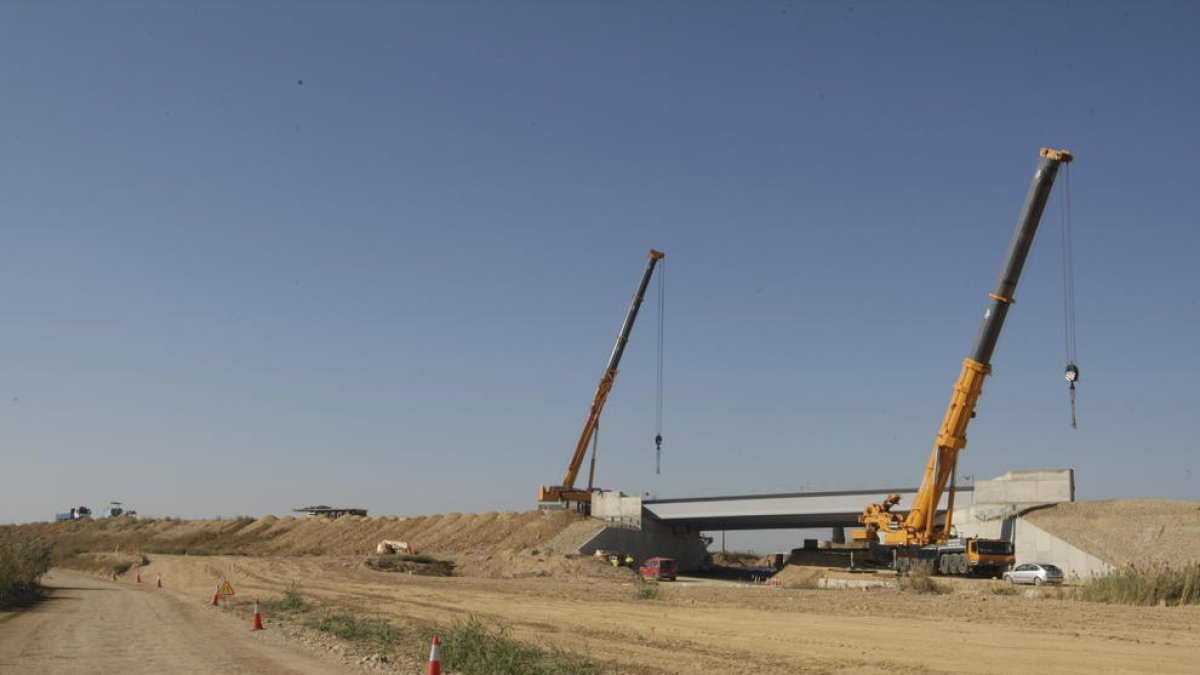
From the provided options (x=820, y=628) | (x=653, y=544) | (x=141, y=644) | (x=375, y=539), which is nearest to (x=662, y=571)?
(x=653, y=544)

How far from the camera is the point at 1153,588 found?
3175 centimetres

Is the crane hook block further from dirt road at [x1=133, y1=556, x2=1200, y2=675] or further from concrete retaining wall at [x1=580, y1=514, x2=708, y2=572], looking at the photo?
concrete retaining wall at [x1=580, y1=514, x2=708, y2=572]

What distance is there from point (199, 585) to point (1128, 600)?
165 feet

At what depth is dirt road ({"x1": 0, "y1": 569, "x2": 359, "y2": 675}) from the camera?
755 inches

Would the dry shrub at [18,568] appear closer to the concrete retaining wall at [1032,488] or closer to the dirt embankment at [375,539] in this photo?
the dirt embankment at [375,539]

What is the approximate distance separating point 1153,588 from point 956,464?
17.4 metres

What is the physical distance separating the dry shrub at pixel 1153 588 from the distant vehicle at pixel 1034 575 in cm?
1076

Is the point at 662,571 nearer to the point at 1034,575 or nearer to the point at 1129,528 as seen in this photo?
the point at 1034,575

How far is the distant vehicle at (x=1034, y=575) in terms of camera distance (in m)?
44.3

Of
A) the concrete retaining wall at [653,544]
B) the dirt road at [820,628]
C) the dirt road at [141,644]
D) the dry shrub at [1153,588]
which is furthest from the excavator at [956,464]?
the dirt road at [141,644]

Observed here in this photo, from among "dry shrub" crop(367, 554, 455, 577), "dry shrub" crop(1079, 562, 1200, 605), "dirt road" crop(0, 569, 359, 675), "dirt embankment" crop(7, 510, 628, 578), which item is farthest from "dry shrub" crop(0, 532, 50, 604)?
"dry shrub" crop(1079, 562, 1200, 605)

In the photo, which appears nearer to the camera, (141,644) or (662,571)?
(141,644)

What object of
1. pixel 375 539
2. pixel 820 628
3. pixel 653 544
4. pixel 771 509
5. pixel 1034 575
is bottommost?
pixel 375 539

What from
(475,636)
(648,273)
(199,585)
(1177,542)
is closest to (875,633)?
(475,636)
